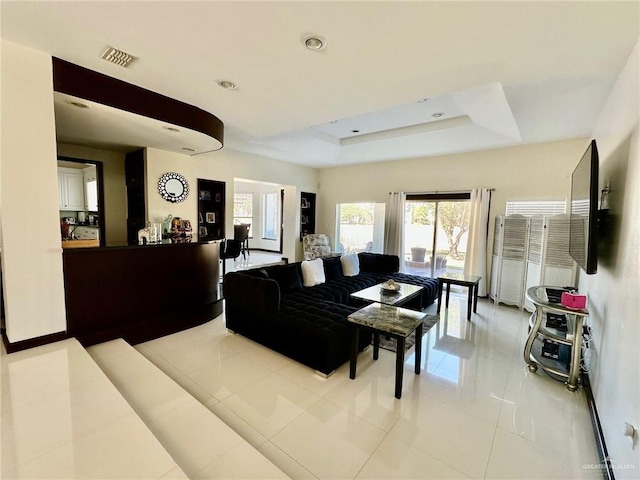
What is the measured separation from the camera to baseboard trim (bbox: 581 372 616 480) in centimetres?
169

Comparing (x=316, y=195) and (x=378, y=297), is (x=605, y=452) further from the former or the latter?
(x=316, y=195)

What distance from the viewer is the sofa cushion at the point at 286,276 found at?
3.93 meters

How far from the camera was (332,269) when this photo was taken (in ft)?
16.3

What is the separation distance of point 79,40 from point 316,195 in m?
6.20

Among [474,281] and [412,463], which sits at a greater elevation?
[474,281]

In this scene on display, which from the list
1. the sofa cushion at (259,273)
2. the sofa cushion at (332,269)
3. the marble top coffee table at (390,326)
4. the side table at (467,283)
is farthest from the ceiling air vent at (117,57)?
the side table at (467,283)

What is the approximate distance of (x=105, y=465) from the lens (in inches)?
56.2

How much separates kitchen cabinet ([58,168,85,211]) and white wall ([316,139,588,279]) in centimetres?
540

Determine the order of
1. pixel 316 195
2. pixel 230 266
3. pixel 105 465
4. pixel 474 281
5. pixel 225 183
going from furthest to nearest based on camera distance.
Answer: pixel 316 195
pixel 230 266
pixel 225 183
pixel 474 281
pixel 105 465

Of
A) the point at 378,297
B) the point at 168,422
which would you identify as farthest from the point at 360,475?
the point at 378,297

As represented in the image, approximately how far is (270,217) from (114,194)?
19.2 ft

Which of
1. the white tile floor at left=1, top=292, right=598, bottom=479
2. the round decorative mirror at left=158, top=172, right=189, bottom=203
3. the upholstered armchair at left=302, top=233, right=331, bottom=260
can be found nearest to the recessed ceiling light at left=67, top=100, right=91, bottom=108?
the round decorative mirror at left=158, top=172, right=189, bottom=203

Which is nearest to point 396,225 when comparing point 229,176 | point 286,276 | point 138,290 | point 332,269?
point 332,269

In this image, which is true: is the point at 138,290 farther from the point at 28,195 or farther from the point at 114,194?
the point at 114,194
